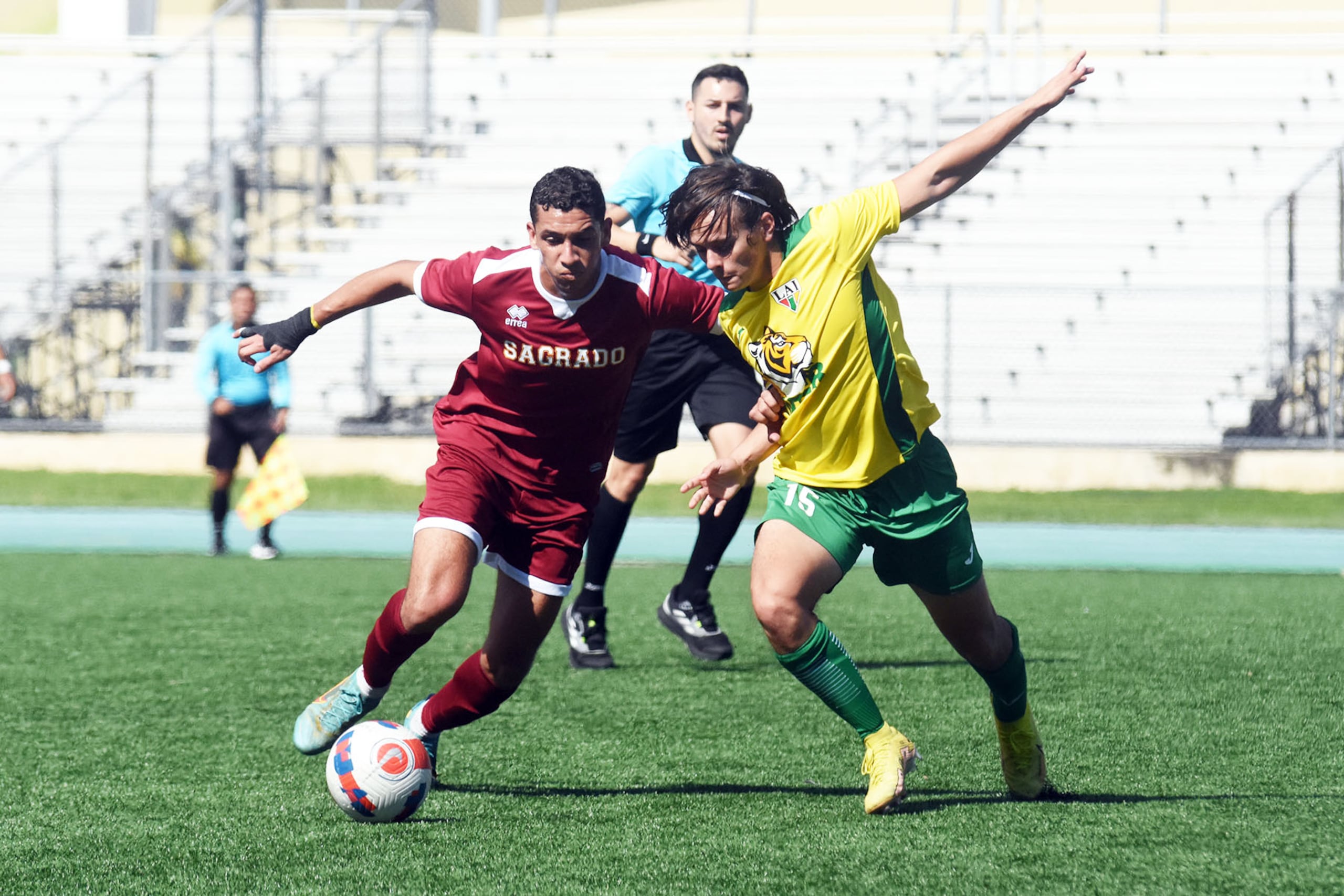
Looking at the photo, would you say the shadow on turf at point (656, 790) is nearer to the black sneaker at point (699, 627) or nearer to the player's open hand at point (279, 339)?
the player's open hand at point (279, 339)

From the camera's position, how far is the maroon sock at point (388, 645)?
4523mm

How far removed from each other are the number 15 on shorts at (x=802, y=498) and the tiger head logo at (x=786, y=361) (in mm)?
259

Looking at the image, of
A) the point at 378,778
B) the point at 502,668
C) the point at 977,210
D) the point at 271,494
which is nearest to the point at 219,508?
the point at 271,494

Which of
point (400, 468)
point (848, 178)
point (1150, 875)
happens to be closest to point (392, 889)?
point (1150, 875)

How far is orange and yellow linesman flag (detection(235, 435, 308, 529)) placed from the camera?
1100 cm

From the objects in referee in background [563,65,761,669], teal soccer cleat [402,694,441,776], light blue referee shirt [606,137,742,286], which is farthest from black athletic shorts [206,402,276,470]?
teal soccer cleat [402,694,441,776]

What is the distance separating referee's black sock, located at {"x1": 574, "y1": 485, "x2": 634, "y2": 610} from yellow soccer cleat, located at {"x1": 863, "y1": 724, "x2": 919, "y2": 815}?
2518 millimetres

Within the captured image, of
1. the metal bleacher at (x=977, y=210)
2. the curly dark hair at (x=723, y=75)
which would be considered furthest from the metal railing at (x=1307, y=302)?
the curly dark hair at (x=723, y=75)

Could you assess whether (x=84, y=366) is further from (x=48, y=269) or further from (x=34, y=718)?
(x=34, y=718)

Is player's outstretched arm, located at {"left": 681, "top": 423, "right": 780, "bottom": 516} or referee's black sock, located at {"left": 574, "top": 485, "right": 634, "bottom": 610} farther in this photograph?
referee's black sock, located at {"left": 574, "top": 485, "right": 634, "bottom": 610}

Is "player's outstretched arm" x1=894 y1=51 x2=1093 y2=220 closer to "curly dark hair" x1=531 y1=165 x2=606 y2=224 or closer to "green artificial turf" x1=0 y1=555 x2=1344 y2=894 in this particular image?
"curly dark hair" x1=531 y1=165 x2=606 y2=224

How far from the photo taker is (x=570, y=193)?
4.34m

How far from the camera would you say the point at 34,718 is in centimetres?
568

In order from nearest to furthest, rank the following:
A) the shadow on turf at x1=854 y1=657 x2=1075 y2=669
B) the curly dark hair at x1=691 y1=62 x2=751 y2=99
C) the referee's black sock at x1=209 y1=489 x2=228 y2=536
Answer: the curly dark hair at x1=691 y1=62 x2=751 y2=99 < the shadow on turf at x1=854 y1=657 x2=1075 y2=669 < the referee's black sock at x1=209 y1=489 x2=228 y2=536
